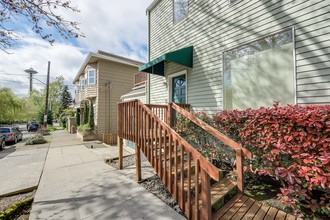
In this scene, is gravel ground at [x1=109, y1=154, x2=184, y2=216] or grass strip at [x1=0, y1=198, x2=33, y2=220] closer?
grass strip at [x1=0, y1=198, x2=33, y2=220]

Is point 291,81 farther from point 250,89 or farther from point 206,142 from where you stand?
point 206,142

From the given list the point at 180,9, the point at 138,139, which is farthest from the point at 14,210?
the point at 180,9

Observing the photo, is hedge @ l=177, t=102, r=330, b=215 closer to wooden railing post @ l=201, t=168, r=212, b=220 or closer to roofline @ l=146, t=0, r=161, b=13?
wooden railing post @ l=201, t=168, r=212, b=220

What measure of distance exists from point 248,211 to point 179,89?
4.36 m

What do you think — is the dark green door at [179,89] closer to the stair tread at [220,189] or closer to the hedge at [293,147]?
the hedge at [293,147]

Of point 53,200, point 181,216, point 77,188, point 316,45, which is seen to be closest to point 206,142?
point 181,216

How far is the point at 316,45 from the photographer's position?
3.05 m

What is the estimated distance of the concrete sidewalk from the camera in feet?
9.25

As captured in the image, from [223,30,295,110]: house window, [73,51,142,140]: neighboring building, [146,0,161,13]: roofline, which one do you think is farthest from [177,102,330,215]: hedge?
[73,51,142,140]: neighboring building

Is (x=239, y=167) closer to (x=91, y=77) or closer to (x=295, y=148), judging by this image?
(x=295, y=148)

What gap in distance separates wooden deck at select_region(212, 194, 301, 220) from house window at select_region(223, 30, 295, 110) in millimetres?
2062

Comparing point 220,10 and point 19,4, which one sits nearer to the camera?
point 19,4

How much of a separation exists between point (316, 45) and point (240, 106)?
1.82 metres

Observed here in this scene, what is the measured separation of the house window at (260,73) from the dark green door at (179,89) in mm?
1711
